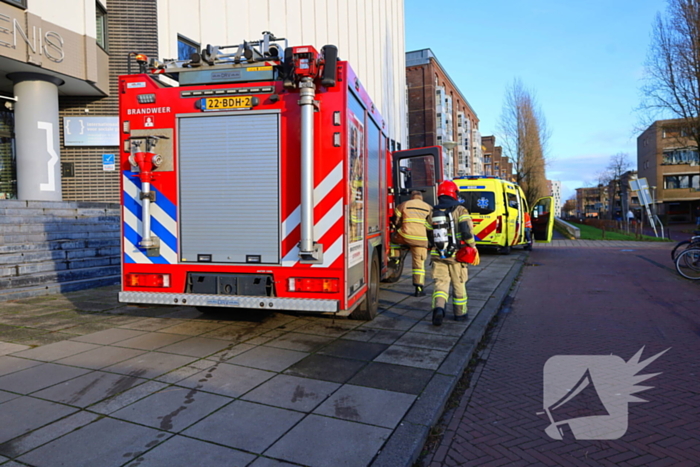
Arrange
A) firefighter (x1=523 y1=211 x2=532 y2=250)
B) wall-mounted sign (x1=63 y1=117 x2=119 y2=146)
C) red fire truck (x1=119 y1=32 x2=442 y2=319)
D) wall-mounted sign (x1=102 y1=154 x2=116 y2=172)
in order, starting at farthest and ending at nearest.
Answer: firefighter (x1=523 y1=211 x2=532 y2=250) < wall-mounted sign (x1=102 y1=154 x2=116 y2=172) < wall-mounted sign (x1=63 y1=117 x2=119 y2=146) < red fire truck (x1=119 y1=32 x2=442 y2=319)

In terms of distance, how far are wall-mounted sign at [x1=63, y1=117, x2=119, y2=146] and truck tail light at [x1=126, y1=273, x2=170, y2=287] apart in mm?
7126

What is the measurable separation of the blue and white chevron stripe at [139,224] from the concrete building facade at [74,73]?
19.7ft

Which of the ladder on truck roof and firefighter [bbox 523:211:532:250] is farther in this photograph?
firefighter [bbox 523:211:532:250]

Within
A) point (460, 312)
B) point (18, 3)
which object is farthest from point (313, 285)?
point (18, 3)

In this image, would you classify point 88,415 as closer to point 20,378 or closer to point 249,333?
point 20,378

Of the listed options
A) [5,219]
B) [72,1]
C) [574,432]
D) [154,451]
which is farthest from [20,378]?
[72,1]

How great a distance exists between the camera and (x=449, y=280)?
6.68 m

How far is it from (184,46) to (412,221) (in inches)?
345

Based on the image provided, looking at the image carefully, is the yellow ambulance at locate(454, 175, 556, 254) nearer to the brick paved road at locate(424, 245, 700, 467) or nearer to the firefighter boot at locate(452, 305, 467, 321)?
the brick paved road at locate(424, 245, 700, 467)

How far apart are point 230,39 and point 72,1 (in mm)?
4783

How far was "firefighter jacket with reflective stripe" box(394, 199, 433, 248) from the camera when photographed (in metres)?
8.23

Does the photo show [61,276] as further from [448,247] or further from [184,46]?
[184,46]

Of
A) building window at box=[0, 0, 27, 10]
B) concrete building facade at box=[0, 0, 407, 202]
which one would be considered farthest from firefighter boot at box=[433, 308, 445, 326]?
building window at box=[0, 0, 27, 10]

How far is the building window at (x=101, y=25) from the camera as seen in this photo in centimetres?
1155
